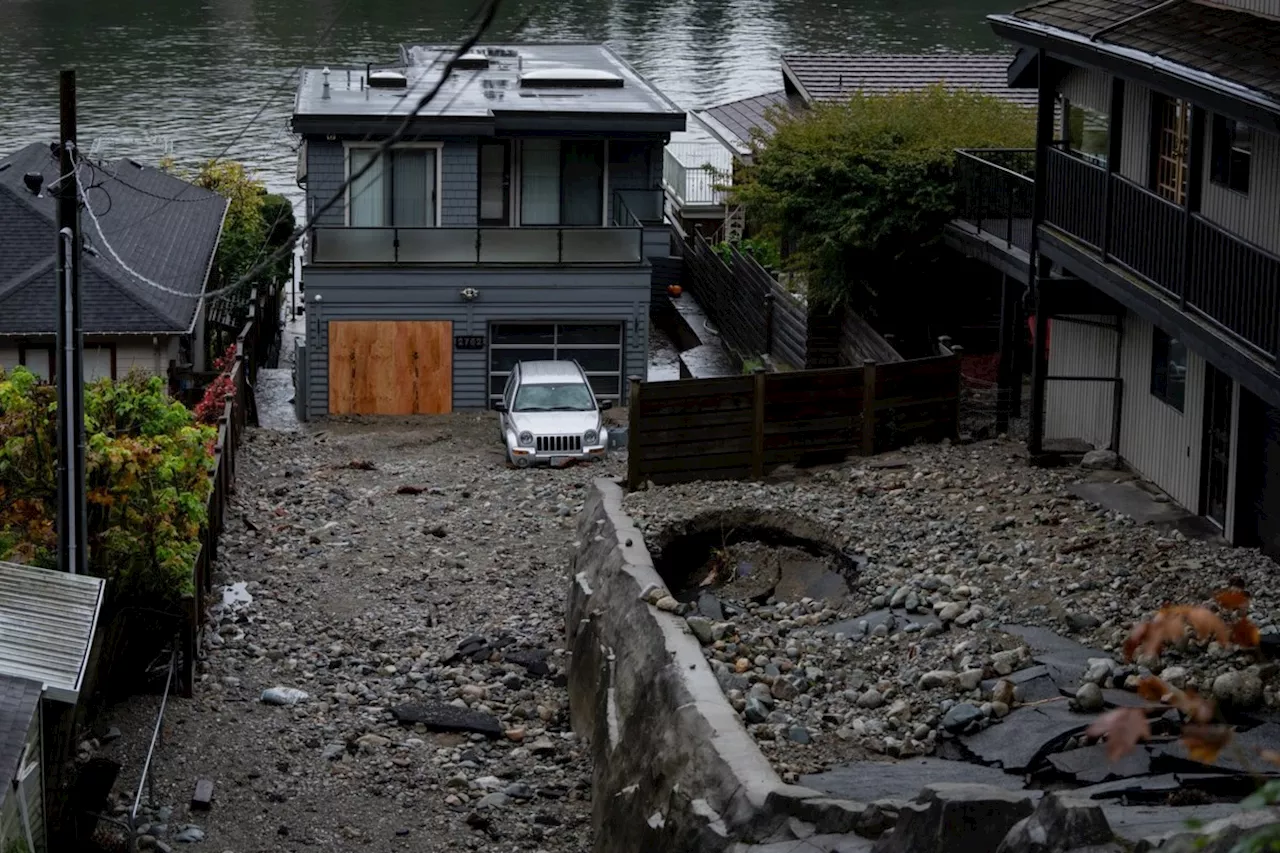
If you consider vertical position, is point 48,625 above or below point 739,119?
below

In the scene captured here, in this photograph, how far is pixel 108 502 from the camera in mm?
18281

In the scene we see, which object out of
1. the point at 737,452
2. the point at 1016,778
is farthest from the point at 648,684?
the point at 737,452

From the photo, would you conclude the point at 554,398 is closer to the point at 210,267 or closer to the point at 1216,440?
the point at 210,267

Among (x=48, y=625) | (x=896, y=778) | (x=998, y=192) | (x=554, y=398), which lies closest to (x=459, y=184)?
(x=554, y=398)

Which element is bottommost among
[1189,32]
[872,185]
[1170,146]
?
[872,185]

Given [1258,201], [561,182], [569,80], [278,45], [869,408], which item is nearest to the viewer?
[1258,201]

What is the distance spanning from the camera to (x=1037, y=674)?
14.4 meters

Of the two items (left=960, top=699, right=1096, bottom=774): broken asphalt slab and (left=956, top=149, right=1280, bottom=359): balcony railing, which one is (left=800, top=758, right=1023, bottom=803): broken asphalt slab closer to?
(left=960, top=699, right=1096, bottom=774): broken asphalt slab

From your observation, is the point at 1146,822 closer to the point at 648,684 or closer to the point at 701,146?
the point at 648,684

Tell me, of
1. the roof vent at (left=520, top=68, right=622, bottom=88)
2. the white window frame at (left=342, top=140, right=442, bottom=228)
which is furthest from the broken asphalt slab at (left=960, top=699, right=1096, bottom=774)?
the roof vent at (left=520, top=68, right=622, bottom=88)

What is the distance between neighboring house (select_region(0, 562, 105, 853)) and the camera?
12742 mm

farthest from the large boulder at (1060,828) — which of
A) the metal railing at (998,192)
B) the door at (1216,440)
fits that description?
the metal railing at (998,192)

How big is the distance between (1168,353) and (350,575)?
10.1m

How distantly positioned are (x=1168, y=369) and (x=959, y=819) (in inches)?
478
